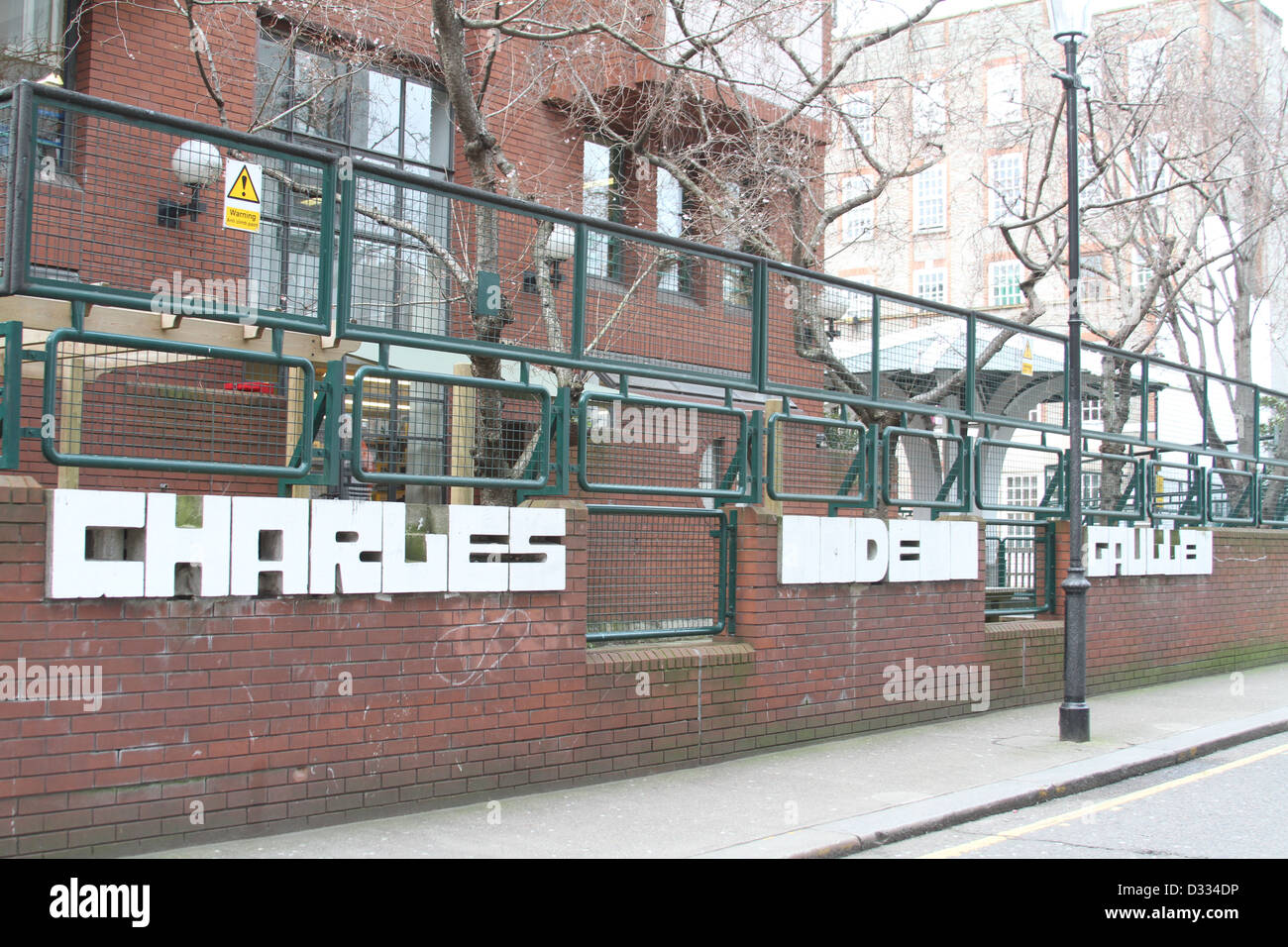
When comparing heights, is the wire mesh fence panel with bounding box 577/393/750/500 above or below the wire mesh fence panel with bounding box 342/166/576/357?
below

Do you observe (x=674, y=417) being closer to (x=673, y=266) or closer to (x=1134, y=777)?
(x=673, y=266)

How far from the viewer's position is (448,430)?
25.8ft

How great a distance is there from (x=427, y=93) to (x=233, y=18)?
286 cm

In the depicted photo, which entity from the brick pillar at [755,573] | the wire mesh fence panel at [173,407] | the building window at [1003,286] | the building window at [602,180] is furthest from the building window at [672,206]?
the building window at [1003,286]

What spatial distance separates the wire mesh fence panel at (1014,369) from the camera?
12656 mm

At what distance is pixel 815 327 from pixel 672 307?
2.47 m

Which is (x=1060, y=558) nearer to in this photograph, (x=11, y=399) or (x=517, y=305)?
(x=517, y=305)

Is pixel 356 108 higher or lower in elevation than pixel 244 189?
higher

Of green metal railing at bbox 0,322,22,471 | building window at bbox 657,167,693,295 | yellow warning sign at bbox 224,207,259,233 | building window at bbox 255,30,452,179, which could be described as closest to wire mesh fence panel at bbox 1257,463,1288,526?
building window at bbox 657,167,693,295

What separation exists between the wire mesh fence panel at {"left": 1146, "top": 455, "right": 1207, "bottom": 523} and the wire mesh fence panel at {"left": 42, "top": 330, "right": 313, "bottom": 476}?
12023 mm

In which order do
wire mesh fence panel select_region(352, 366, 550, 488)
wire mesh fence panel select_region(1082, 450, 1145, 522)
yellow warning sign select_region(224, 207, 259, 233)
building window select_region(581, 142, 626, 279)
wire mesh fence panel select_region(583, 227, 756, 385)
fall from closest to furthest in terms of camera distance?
yellow warning sign select_region(224, 207, 259, 233) → wire mesh fence panel select_region(352, 366, 550, 488) → wire mesh fence panel select_region(583, 227, 756, 385) → wire mesh fence panel select_region(1082, 450, 1145, 522) → building window select_region(581, 142, 626, 279)

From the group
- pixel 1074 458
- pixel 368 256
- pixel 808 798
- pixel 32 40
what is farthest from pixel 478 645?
pixel 32 40

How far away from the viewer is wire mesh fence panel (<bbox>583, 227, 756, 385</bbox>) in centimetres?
922

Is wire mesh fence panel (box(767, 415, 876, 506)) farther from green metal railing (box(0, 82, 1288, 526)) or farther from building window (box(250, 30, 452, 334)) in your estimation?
building window (box(250, 30, 452, 334))
